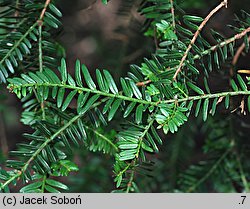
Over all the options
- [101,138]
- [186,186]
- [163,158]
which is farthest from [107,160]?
[101,138]

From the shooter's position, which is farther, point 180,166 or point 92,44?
point 92,44

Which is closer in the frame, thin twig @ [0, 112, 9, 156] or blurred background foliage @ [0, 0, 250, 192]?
blurred background foliage @ [0, 0, 250, 192]

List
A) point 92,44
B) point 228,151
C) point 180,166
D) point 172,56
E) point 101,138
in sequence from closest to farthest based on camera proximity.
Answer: point 172,56 < point 101,138 < point 228,151 < point 180,166 < point 92,44

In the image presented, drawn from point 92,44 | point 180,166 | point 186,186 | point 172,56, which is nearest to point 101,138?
point 172,56

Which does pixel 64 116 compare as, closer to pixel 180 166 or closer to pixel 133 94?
pixel 133 94

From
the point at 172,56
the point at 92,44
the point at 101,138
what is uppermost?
the point at 92,44

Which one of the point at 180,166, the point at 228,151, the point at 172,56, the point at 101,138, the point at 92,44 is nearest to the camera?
the point at 172,56

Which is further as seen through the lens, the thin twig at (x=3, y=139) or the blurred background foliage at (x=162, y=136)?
the thin twig at (x=3, y=139)

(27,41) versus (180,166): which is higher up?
(27,41)

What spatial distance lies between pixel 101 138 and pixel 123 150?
4.2 inches

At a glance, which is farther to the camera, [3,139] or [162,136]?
[3,139]

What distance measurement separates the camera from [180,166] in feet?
4.29

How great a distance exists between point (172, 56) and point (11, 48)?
30 centimetres

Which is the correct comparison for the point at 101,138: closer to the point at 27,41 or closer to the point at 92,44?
the point at 27,41
